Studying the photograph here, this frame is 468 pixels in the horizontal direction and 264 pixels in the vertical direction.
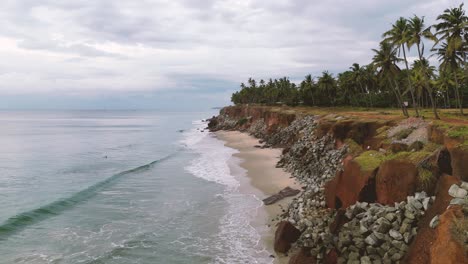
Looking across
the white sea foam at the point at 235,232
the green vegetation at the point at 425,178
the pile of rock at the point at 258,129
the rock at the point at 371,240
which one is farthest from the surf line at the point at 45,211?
the pile of rock at the point at 258,129

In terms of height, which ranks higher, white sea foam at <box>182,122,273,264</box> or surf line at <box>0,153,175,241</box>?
surf line at <box>0,153,175,241</box>

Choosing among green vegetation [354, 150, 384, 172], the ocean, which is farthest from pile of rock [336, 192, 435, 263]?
the ocean

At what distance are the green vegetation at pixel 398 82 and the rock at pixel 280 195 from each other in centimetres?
2139

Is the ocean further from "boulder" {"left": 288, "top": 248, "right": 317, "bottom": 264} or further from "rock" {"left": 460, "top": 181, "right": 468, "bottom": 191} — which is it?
"rock" {"left": 460, "top": 181, "right": 468, "bottom": 191}

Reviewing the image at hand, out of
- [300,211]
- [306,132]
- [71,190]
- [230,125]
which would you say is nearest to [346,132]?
[306,132]

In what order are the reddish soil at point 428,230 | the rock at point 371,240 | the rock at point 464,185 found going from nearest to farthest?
the reddish soil at point 428,230 < the rock at point 464,185 < the rock at point 371,240

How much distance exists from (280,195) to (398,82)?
61790 mm

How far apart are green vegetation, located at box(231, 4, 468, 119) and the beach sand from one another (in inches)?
742

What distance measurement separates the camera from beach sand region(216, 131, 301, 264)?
21830 millimetres

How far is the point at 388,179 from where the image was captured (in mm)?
16906

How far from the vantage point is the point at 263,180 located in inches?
1394

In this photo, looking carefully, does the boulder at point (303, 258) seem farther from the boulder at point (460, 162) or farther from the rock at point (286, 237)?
the boulder at point (460, 162)

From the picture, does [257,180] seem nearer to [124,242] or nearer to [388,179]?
[124,242]

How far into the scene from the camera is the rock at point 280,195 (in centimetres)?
2752
